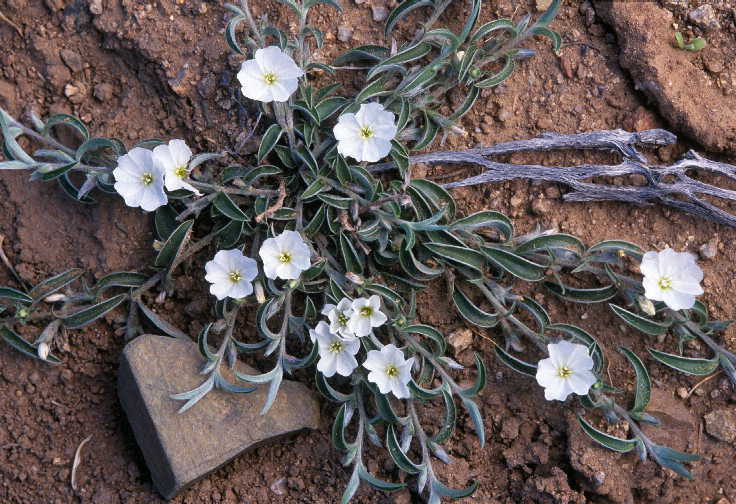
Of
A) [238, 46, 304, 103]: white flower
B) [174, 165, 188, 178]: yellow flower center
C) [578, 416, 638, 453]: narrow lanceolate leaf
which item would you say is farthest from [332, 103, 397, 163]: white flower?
[578, 416, 638, 453]: narrow lanceolate leaf

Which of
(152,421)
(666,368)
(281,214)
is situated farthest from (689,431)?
(152,421)

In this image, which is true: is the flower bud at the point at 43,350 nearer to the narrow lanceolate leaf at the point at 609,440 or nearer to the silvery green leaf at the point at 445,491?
the silvery green leaf at the point at 445,491

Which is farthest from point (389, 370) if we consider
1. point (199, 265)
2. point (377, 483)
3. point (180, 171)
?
point (180, 171)

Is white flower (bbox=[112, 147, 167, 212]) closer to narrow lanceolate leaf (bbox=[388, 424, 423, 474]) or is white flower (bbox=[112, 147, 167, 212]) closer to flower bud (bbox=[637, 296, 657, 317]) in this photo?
narrow lanceolate leaf (bbox=[388, 424, 423, 474])

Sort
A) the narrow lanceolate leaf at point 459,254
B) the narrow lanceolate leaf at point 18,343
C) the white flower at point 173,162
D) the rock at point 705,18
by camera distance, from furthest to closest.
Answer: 1. the rock at point 705,18
2. the narrow lanceolate leaf at point 18,343
3. the narrow lanceolate leaf at point 459,254
4. the white flower at point 173,162

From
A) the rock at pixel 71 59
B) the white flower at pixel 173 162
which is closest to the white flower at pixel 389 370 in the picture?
the white flower at pixel 173 162

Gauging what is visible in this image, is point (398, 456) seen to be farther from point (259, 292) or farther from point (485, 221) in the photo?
point (485, 221)
